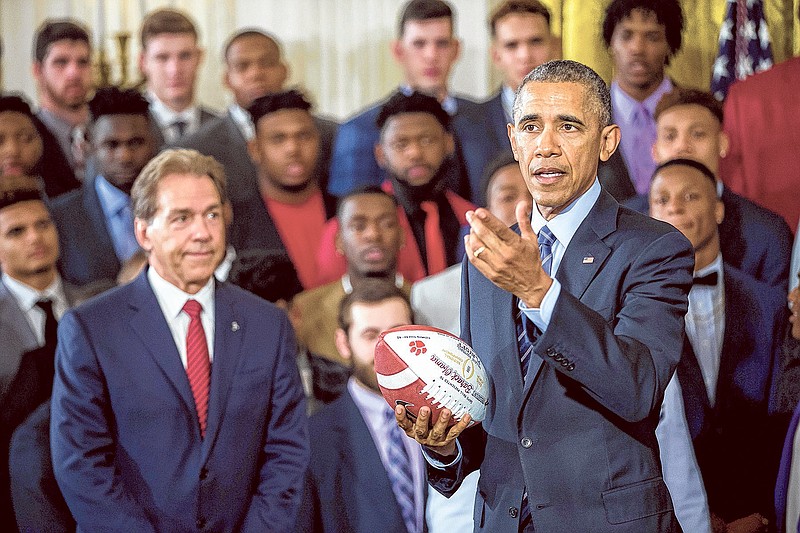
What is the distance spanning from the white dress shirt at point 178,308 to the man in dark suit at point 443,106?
66.4 inches

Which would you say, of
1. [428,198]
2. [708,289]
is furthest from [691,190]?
[428,198]

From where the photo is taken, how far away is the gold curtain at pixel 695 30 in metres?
4.93

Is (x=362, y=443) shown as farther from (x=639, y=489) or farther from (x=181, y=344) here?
(x=639, y=489)

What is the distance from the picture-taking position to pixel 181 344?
3.08 meters

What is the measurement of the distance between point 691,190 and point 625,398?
2.30 meters

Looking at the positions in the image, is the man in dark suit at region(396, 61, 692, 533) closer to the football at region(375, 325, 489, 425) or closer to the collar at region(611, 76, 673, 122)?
the football at region(375, 325, 489, 425)

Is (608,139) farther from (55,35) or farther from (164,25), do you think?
(55,35)

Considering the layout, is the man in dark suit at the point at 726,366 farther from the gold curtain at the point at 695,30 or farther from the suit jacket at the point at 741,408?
the gold curtain at the point at 695,30

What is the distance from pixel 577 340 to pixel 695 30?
356cm

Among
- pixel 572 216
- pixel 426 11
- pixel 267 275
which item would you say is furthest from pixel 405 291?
pixel 572 216

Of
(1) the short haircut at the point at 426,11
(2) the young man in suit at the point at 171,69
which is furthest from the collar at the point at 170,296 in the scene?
(1) the short haircut at the point at 426,11

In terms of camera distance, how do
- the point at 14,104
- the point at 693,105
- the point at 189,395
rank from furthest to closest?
1. the point at 14,104
2. the point at 693,105
3. the point at 189,395

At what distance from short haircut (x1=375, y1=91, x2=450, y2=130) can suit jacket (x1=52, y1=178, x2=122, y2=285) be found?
120 centimetres

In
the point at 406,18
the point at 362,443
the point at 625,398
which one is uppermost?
the point at 406,18
